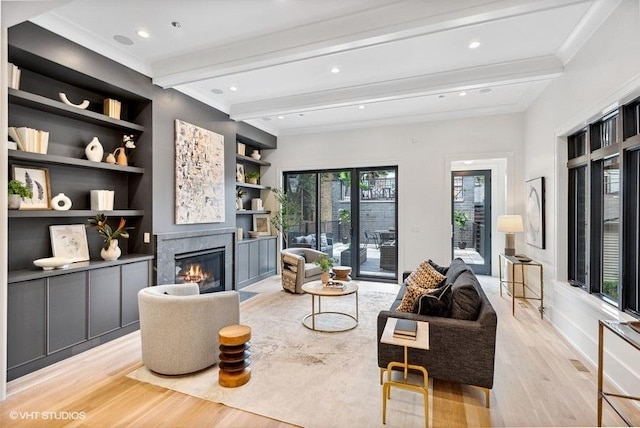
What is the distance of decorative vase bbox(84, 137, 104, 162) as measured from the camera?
3.46m

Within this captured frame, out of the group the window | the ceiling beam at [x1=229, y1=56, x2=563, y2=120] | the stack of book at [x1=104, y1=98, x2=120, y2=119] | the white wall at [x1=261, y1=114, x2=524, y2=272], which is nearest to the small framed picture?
the ceiling beam at [x1=229, y1=56, x2=563, y2=120]

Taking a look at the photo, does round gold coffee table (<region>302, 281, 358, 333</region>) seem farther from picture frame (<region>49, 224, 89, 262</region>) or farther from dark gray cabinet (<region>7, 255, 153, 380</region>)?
picture frame (<region>49, 224, 89, 262</region>)

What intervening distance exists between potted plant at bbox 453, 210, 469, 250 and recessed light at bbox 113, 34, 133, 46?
21.2 feet

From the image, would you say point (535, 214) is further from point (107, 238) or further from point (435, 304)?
point (107, 238)

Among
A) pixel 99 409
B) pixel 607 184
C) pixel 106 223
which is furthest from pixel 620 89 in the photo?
pixel 106 223

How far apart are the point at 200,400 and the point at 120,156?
9.94ft

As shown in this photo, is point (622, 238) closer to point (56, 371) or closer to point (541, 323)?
point (541, 323)

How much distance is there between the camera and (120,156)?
381 cm

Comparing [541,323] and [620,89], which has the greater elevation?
[620,89]

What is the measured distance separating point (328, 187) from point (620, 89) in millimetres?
4817

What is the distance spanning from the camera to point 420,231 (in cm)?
593

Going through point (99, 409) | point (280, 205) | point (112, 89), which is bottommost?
point (99, 409)

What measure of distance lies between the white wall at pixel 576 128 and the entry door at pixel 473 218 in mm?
1693

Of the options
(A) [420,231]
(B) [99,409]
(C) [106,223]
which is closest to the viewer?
(B) [99,409]
